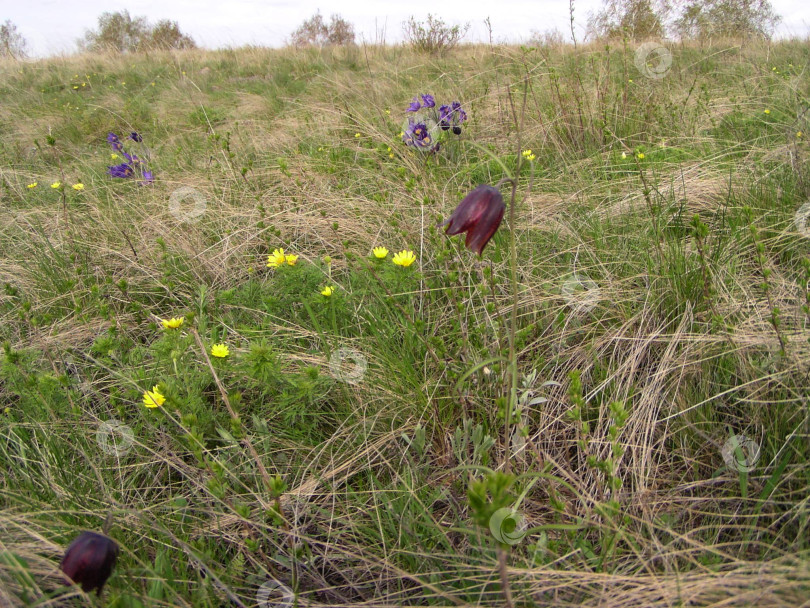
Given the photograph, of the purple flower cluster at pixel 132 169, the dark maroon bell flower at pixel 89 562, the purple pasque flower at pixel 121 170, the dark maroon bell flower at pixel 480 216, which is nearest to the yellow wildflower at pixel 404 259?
the dark maroon bell flower at pixel 480 216

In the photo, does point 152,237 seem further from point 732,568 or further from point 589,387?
point 732,568

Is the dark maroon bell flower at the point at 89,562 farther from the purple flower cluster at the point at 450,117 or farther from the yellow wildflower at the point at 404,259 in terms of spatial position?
the purple flower cluster at the point at 450,117

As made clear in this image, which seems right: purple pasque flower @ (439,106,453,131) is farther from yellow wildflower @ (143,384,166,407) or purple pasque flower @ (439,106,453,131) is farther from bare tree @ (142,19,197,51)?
bare tree @ (142,19,197,51)

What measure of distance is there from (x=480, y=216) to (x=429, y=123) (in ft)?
8.45

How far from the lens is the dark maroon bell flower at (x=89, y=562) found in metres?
0.92

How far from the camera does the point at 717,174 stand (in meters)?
2.65

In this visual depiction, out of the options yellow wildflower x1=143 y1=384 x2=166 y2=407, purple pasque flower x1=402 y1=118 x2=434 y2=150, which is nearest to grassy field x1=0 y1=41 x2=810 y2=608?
yellow wildflower x1=143 y1=384 x2=166 y2=407

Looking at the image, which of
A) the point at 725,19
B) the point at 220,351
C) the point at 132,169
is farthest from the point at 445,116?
the point at 725,19

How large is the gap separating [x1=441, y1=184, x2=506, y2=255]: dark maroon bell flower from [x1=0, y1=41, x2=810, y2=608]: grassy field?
0.15 ft

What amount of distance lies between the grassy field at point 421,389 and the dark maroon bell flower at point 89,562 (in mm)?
85

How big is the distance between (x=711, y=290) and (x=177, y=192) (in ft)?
9.23

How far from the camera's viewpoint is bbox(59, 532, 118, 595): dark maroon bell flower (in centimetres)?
92

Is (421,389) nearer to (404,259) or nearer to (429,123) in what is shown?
(404,259)

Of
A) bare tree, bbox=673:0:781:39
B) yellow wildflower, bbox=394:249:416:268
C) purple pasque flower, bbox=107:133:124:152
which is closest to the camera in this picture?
yellow wildflower, bbox=394:249:416:268
